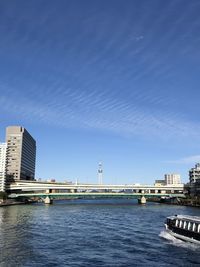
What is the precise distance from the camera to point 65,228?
69.6 metres

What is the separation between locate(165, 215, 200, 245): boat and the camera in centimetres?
4999

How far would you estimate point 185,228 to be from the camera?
53062 millimetres

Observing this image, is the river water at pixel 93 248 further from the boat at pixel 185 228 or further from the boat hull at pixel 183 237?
the boat at pixel 185 228

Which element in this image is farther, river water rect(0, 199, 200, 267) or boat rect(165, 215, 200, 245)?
boat rect(165, 215, 200, 245)

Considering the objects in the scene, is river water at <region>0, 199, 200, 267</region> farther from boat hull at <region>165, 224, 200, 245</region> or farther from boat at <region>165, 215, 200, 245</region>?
boat at <region>165, 215, 200, 245</region>

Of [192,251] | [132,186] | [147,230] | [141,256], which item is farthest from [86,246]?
[132,186]

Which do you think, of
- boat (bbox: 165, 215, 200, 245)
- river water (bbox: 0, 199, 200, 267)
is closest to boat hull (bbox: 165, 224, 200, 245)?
boat (bbox: 165, 215, 200, 245)

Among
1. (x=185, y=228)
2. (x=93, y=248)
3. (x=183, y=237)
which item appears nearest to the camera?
(x=93, y=248)

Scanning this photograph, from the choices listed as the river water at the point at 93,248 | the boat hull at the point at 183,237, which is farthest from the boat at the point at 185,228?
the river water at the point at 93,248

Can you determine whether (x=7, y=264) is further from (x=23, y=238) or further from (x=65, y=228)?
(x=65, y=228)

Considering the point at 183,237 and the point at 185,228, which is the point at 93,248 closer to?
the point at 183,237

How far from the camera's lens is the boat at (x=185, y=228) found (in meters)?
50.0

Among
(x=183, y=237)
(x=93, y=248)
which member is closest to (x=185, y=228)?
(x=183, y=237)

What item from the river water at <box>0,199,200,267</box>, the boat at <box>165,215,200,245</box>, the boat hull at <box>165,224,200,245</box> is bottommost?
the river water at <box>0,199,200,267</box>
